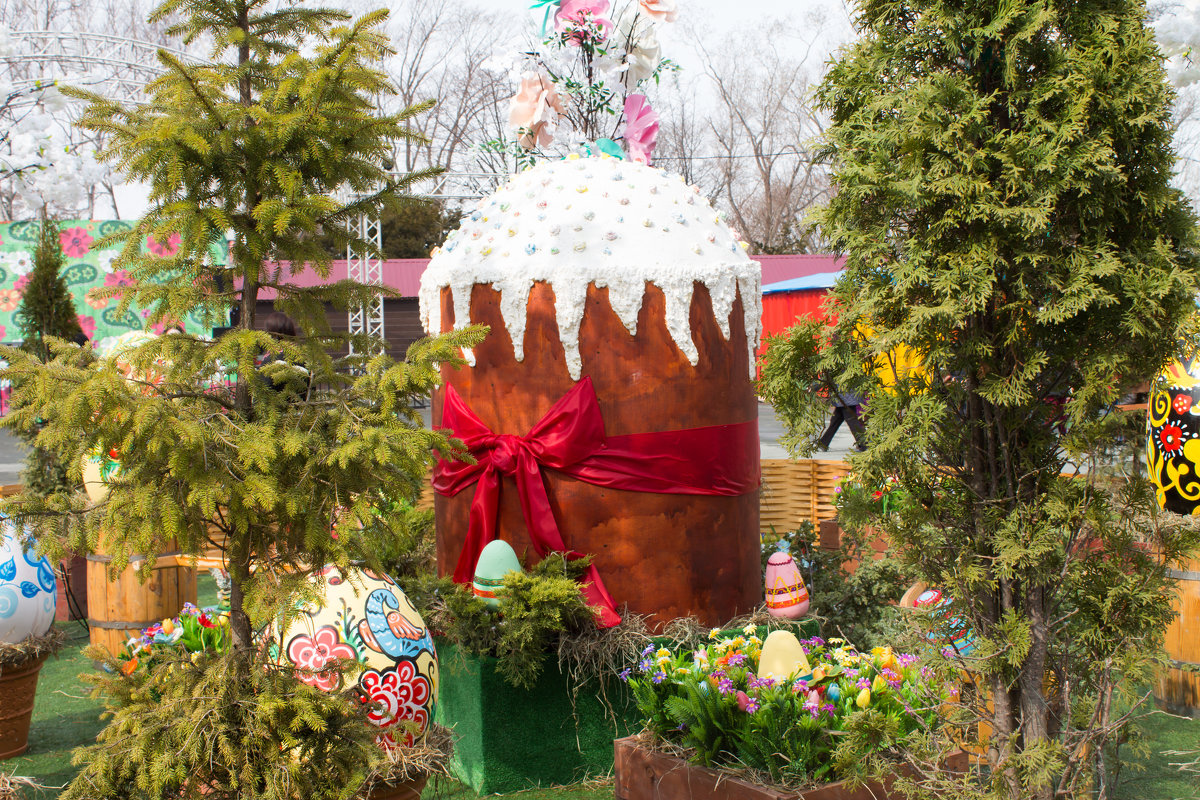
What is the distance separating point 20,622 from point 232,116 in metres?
3.23

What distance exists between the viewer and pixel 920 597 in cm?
485

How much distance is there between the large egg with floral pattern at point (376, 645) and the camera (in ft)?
12.2

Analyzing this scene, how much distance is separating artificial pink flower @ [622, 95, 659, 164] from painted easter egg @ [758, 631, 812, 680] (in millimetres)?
2627

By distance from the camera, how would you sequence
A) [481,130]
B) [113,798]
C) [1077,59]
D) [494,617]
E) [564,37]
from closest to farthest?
1. [1077,59]
2. [113,798]
3. [494,617]
4. [564,37]
5. [481,130]

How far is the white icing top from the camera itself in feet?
15.1

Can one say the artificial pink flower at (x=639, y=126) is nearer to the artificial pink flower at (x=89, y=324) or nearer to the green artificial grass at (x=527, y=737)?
the green artificial grass at (x=527, y=737)

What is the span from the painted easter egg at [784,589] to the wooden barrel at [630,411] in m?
0.24

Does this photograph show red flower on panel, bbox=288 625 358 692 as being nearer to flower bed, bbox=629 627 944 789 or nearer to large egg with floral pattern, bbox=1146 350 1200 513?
flower bed, bbox=629 627 944 789

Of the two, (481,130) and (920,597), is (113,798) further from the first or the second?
(481,130)

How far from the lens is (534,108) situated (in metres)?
5.32

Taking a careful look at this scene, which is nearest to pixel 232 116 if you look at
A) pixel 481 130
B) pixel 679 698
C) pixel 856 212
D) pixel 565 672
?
pixel 856 212

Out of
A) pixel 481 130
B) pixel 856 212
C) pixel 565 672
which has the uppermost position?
pixel 481 130

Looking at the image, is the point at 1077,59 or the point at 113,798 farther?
the point at 113,798

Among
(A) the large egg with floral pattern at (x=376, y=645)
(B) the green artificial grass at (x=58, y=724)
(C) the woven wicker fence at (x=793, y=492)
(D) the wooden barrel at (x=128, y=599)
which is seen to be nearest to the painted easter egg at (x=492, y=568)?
(A) the large egg with floral pattern at (x=376, y=645)
